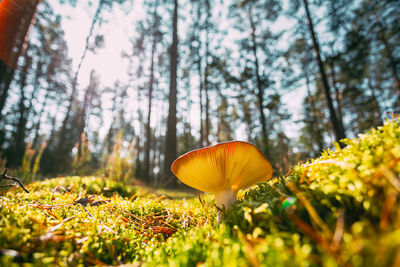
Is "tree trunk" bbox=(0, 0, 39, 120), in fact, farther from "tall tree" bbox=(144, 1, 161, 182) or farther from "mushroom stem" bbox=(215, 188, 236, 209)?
"tall tree" bbox=(144, 1, 161, 182)

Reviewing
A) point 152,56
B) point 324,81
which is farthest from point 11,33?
point 152,56

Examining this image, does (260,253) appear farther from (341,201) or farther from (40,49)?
(40,49)

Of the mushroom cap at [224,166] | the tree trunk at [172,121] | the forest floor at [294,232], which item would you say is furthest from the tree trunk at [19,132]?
the mushroom cap at [224,166]

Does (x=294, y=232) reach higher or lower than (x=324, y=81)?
lower

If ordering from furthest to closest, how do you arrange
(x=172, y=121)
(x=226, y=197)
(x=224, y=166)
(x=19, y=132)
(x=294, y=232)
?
(x=172, y=121) < (x=19, y=132) < (x=226, y=197) < (x=224, y=166) < (x=294, y=232)

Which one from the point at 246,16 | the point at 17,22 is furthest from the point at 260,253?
the point at 246,16

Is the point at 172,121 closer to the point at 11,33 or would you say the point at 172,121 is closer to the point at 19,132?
the point at 11,33
